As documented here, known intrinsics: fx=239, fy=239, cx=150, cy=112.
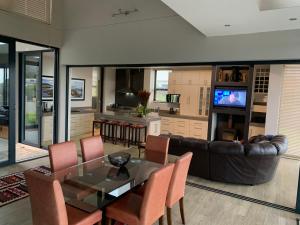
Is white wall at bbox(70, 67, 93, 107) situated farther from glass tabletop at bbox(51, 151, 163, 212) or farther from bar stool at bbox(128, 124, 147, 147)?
glass tabletop at bbox(51, 151, 163, 212)

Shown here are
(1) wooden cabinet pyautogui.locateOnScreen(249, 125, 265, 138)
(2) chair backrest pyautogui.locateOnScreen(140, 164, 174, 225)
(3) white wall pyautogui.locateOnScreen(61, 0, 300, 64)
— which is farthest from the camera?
(1) wooden cabinet pyautogui.locateOnScreen(249, 125, 265, 138)

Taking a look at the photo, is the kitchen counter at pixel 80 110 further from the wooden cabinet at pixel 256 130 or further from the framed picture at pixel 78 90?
the wooden cabinet at pixel 256 130

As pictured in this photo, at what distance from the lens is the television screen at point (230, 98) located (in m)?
6.05

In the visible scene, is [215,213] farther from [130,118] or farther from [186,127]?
[186,127]

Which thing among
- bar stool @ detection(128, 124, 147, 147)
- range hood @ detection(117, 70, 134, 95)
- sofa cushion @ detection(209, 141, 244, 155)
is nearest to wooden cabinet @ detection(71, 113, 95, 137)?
range hood @ detection(117, 70, 134, 95)

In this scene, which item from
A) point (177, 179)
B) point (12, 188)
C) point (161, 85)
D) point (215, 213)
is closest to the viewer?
point (177, 179)

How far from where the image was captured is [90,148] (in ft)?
11.5

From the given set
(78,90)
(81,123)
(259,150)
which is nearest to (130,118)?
(81,123)

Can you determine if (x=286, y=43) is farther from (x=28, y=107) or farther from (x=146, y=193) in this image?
(x=28, y=107)

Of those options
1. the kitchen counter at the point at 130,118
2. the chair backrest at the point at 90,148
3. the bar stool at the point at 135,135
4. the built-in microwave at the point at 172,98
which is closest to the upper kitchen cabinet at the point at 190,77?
the built-in microwave at the point at 172,98

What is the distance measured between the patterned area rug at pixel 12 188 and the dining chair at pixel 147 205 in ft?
5.84

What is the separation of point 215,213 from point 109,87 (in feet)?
24.1

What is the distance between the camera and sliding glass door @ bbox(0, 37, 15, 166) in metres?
4.64

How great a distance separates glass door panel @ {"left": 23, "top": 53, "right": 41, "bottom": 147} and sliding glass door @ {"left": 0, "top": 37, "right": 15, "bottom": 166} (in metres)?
1.17
